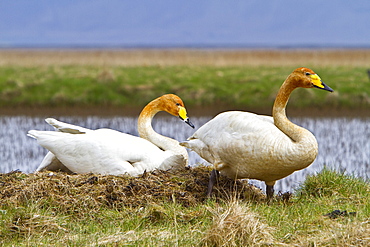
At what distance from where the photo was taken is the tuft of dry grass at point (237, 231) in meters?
4.93

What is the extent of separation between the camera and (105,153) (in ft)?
25.0

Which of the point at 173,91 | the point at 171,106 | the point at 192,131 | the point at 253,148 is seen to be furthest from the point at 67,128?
the point at 173,91

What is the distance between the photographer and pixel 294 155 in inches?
251

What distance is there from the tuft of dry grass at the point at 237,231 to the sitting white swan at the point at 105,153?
2.61 meters

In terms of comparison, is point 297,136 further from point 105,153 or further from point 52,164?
point 52,164

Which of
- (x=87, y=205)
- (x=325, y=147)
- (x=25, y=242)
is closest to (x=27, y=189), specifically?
(x=87, y=205)

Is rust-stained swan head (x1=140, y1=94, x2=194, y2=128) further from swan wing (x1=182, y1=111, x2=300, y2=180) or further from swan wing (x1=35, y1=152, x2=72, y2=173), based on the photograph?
swan wing (x1=35, y1=152, x2=72, y2=173)

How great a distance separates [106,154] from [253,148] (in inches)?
83.8

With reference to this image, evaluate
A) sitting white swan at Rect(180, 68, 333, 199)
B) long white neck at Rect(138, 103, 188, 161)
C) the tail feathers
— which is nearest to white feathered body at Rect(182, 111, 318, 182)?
sitting white swan at Rect(180, 68, 333, 199)

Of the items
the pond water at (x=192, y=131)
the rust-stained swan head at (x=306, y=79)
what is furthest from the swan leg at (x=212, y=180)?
the pond water at (x=192, y=131)

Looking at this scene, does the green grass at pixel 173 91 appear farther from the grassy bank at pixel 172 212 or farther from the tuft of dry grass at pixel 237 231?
the tuft of dry grass at pixel 237 231

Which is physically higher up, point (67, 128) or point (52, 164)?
point (67, 128)

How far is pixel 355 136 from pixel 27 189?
10.5 metres

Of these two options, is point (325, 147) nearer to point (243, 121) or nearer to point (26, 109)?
point (243, 121)
